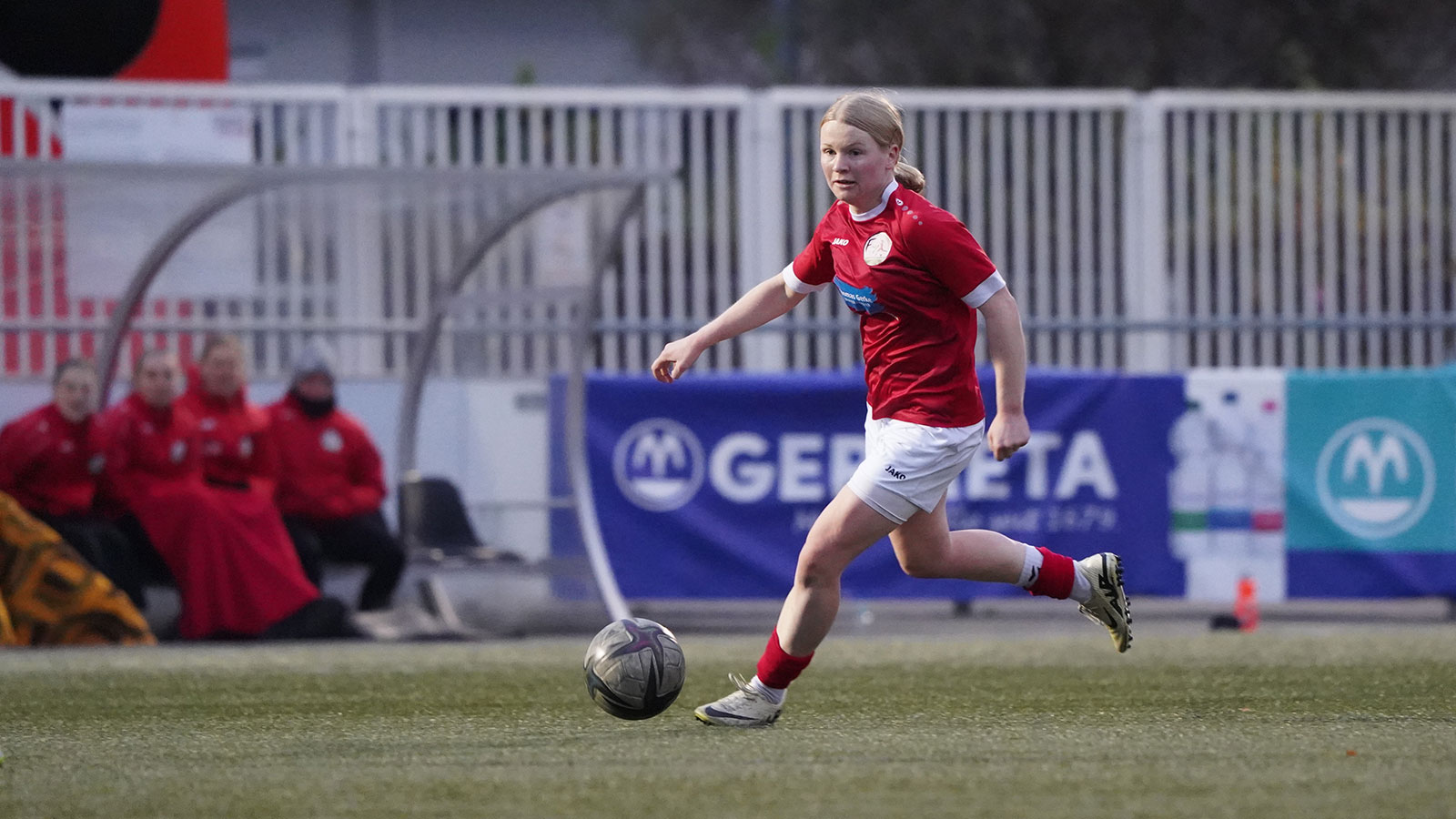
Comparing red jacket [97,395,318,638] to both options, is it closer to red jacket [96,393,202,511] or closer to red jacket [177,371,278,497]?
red jacket [96,393,202,511]

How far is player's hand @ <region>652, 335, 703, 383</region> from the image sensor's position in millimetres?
5262

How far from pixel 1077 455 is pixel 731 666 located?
3.46 metres

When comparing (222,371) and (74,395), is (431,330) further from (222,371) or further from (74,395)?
(74,395)

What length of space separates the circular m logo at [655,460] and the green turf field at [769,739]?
2315 mm

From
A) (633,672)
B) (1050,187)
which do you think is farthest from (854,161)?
(1050,187)

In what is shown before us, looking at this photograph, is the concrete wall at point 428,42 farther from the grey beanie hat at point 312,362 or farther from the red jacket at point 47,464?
the red jacket at point 47,464

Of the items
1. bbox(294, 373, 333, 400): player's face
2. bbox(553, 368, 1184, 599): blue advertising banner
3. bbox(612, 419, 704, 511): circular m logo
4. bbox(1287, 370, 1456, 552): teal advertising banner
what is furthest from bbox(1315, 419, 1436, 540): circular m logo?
bbox(294, 373, 333, 400): player's face

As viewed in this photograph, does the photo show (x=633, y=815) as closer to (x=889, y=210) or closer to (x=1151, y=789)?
(x=1151, y=789)

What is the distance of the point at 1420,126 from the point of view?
488 inches

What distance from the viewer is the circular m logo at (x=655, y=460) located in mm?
10383

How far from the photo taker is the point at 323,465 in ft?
32.5

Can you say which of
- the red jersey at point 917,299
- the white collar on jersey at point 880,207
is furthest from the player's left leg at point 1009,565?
the white collar on jersey at point 880,207

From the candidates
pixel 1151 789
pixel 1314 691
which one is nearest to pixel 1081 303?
pixel 1314 691

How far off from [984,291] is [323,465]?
567 cm
